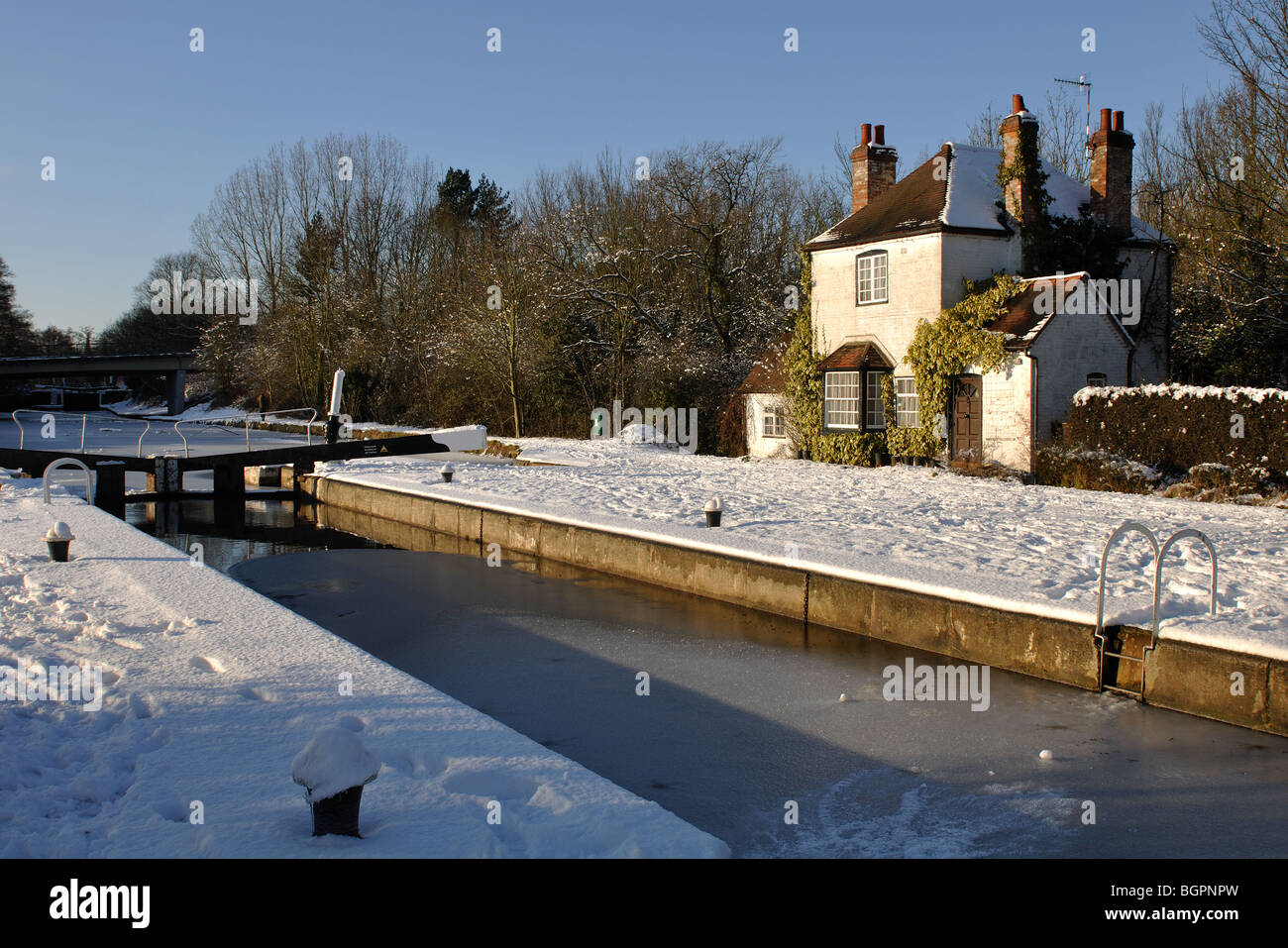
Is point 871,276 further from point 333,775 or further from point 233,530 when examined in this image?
point 333,775

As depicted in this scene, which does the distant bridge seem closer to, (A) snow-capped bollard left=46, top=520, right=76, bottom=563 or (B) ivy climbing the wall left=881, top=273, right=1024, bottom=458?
(B) ivy climbing the wall left=881, top=273, right=1024, bottom=458

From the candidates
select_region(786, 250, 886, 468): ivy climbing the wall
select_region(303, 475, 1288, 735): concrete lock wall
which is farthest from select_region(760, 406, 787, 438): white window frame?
select_region(303, 475, 1288, 735): concrete lock wall

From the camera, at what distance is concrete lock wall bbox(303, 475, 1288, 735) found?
7.39 m

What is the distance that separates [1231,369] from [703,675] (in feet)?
57.9

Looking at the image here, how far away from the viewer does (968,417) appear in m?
20.5

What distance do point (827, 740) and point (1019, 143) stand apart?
18.2 meters

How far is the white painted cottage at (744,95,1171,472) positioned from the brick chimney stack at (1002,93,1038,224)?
32 mm

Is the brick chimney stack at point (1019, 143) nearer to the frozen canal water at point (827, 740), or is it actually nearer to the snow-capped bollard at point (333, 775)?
the frozen canal water at point (827, 740)

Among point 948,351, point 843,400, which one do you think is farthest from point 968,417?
point 843,400

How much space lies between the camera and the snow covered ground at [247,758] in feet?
13.9

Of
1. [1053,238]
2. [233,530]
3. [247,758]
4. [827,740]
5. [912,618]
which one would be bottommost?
[827,740]

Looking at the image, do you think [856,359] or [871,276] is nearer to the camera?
[856,359]

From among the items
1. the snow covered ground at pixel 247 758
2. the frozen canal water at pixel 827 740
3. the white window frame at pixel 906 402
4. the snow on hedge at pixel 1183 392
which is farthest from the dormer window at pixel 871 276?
the snow covered ground at pixel 247 758
